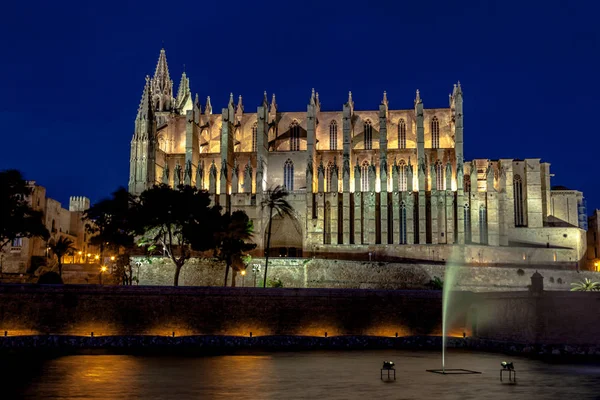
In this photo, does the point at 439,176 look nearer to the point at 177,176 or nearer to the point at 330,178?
the point at 330,178

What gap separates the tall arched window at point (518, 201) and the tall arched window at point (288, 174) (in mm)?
20652

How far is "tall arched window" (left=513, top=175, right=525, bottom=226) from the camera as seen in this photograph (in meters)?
66.4

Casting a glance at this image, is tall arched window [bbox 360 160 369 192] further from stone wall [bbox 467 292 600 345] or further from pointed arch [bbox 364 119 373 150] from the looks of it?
stone wall [bbox 467 292 600 345]

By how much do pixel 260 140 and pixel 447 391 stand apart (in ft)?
164

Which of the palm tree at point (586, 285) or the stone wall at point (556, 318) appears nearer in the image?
the stone wall at point (556, 318)

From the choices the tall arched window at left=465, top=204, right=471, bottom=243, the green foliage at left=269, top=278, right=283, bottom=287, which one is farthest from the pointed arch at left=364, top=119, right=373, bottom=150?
the green foliage at left=269, top=278, right=283, bottom=287

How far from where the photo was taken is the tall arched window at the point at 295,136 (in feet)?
240

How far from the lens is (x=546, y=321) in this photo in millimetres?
32500

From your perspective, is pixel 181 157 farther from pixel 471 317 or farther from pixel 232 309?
pixel 471 317

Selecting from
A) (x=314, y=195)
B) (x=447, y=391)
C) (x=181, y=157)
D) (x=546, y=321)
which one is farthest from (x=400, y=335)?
(x=181, y=157)

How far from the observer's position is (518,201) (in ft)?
219

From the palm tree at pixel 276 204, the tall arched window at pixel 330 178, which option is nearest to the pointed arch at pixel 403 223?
the tall arched window at pixel 330 178

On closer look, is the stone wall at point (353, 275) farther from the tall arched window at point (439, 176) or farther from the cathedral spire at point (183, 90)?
the cathedral spire at point (183, 90)

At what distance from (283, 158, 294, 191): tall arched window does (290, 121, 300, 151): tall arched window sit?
A: 129 inches
